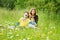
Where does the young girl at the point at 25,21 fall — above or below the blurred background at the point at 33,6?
above

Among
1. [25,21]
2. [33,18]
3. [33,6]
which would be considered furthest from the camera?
[33,6]

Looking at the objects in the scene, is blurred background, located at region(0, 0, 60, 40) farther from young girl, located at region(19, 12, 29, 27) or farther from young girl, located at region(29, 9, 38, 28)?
young girl, located at region(19, 12, 29, 27)

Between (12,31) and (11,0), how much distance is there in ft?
14.6

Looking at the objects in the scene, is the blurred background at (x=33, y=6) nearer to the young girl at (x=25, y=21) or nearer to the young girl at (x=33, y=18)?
the young girl at (x=33, y=18)

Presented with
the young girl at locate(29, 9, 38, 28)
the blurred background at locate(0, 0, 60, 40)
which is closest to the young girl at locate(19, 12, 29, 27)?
the young girl at locate(29, 9, 38, 28)

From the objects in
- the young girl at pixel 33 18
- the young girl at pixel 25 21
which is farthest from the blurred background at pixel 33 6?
the young girl at pixel 25 21

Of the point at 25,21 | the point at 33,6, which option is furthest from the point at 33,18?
the point at 33,6

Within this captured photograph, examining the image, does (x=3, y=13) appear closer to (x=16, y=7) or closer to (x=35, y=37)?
(x=16, y=7)

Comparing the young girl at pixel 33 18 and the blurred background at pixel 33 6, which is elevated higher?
the young girl at pixel 33 18

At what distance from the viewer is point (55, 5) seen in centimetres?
1066

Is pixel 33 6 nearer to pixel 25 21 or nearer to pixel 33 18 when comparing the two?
pixel 33 18

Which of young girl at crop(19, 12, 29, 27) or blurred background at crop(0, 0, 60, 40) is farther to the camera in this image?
blurred background at crop(0, 0, 60, 40)

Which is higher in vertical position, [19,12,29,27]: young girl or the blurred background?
[19,12,29,27]: young girl

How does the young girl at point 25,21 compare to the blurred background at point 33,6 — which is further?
the blurred background at point 33,6
